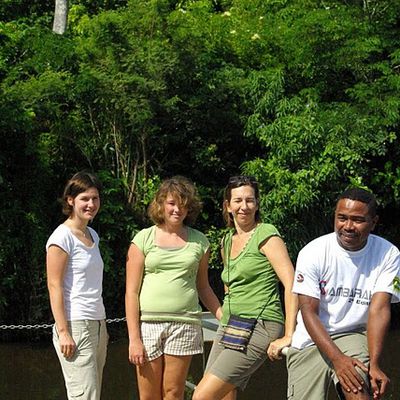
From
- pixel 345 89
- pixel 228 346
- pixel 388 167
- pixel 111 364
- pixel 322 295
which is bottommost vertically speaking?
pixel 111 364

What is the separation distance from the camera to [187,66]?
1240 cm

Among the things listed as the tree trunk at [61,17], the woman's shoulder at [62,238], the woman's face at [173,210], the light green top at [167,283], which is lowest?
the light green top at [167,283]

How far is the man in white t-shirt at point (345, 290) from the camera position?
339cm

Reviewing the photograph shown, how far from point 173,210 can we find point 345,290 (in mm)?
1158

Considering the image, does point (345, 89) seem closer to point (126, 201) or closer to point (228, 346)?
point (126, 201)

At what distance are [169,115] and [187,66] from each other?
2.29 ft

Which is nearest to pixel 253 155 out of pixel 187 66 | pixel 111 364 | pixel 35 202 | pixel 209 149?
pixel 209 149

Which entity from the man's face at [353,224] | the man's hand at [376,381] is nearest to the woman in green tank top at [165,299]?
the man's face at [353,224]

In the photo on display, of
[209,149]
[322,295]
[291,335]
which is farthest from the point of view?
[209,149]

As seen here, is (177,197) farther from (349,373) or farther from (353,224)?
(349,373)

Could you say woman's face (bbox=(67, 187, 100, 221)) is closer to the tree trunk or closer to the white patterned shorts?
the white patterned shorts

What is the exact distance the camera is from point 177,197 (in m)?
4.34

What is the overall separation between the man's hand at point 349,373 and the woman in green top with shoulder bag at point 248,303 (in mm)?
654

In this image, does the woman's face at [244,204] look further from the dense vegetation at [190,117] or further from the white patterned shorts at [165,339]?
the dense vegetation at [190,117]
